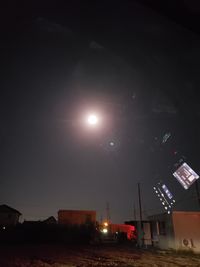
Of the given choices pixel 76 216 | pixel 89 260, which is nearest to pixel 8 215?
pixel 76 216

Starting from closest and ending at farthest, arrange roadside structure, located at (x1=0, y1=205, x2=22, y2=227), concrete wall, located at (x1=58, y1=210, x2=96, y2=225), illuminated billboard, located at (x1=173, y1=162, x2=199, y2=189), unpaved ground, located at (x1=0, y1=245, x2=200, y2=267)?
unpaved ground, located at (x1=0, y1=245, x2=200, y2=267), illuminated billboard, located at (x1=173, y1=162, x2=199, y2=189), concrete wall, located at (x1=58, y1=210, x2=96, y2=225), roadside structure, located at (x1=0, y1=205, x2=22, y2=227)

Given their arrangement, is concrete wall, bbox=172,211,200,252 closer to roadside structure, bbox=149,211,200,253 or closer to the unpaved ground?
roadside structure, bbox=149,211,200,253

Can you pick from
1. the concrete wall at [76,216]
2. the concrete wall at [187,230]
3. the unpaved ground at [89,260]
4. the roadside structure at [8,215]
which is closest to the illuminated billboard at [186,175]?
the concrete wall at [187,230]

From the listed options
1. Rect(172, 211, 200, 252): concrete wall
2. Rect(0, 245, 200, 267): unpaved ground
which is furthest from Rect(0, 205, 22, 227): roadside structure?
Rect(172, 211, 200, 252): concrete wall

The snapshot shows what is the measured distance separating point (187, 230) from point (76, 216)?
24099 mm

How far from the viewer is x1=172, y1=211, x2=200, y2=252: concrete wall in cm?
1912

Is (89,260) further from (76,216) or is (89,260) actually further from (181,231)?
(76,216)

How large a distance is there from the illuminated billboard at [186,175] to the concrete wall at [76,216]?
702 inches

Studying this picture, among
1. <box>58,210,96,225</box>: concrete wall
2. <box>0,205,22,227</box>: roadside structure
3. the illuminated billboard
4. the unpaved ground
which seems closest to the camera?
the unpaved ground

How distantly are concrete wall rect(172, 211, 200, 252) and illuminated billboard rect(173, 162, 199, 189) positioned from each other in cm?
664

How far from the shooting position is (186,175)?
91.5 feet

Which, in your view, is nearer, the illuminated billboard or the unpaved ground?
the unpaved ground

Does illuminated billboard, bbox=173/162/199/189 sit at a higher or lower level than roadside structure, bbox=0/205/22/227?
higher

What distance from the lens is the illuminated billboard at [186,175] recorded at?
26.2 metres
